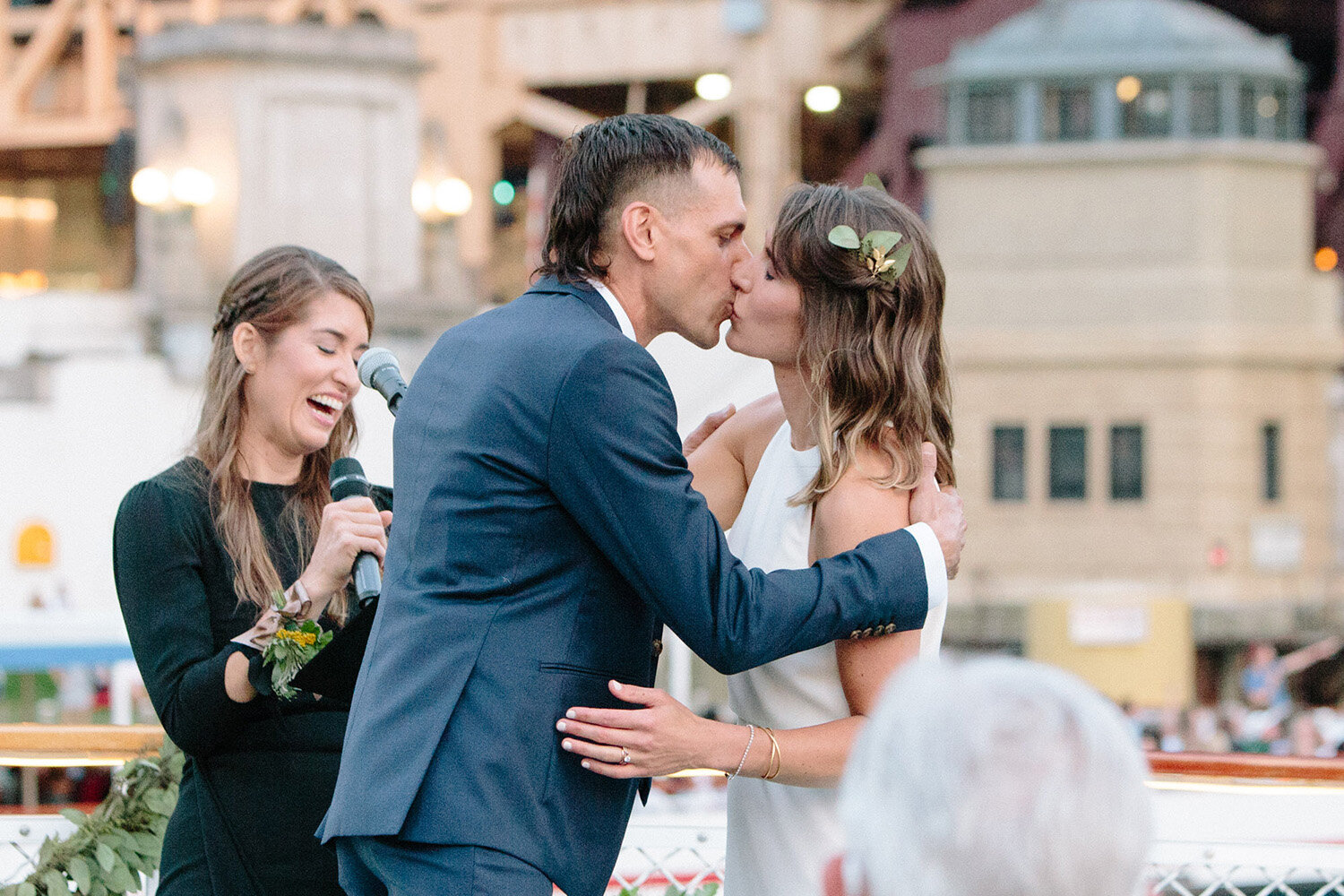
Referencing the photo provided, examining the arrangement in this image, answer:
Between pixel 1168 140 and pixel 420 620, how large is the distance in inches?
872

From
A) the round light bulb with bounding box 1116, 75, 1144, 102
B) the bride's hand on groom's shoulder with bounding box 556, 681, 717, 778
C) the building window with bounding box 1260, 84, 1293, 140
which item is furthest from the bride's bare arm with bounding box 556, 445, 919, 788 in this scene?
the building window with bounding box 1260, 84, 1293, 140

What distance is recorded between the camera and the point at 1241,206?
22.3m

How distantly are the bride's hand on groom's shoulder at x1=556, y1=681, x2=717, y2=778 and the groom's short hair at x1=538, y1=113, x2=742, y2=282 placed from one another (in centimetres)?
60

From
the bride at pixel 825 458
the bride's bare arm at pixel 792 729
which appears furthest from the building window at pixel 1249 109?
the bride's bare arm at pixel 792 729

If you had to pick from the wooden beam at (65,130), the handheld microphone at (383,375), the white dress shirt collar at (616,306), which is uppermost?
the wooden beam at (65,130)

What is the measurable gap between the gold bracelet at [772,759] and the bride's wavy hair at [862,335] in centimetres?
34

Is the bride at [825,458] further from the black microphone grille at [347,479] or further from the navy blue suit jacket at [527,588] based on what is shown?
the black microphone grille at [347,479]

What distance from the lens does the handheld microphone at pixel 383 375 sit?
2.40 m

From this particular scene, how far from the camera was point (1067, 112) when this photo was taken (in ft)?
74.5

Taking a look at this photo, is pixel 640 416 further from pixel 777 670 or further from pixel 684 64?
pixel 684 64

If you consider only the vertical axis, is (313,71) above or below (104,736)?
above

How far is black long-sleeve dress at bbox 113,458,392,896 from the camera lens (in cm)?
237

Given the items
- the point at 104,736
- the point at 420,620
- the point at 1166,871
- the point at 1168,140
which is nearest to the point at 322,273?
the point at 420,620

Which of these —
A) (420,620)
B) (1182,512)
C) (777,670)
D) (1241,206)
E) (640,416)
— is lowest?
(1182,512)
